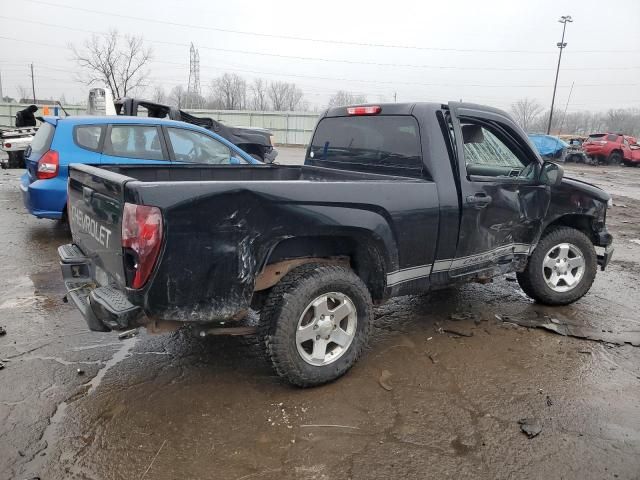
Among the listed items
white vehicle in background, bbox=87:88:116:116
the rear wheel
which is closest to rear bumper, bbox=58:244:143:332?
white vehicle in background, bbox=87:88:116:116

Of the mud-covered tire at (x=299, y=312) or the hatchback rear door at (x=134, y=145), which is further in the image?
the hatchback rear door at (x=134, y=145)

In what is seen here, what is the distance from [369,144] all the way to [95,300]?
2.48m

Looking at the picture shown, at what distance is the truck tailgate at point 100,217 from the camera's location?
2594mm

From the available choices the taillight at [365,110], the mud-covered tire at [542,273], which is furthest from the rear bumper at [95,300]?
the mud-covered tire at [542,273]

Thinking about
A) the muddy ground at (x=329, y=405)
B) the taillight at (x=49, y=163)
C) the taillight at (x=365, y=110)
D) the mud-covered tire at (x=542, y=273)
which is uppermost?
the taillight at (x=365, y=110)

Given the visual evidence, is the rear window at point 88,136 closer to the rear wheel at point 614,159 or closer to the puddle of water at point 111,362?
the puddle of water at point 111,362

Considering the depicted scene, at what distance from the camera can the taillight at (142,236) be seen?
2391mm

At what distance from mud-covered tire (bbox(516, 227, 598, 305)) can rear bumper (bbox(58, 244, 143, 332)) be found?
356 centimetres

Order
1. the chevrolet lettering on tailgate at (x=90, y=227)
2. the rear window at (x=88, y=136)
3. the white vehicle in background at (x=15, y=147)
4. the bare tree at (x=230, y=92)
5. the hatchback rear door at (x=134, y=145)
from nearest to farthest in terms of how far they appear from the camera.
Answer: the chevrolet lettering on tailgate at (x=90, y=227) → the rear window at (x=88, y=136) → the hatchback rear door at (x=134, y=145) → the white vehicle in background at (x=15, y=147) → the bare tree at (x=230, y=92)

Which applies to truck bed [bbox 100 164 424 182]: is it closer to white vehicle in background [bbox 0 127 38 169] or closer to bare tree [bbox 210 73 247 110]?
white vehicle in background [bbox 0 127 38 169]

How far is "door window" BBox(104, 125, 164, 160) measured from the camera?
→ 618cm

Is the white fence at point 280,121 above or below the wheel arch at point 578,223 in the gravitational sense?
above

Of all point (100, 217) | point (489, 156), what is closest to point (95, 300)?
point (100, 217)

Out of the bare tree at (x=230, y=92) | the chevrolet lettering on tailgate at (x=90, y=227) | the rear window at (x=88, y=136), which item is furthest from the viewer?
the bare tree at (x=230, y=92)
